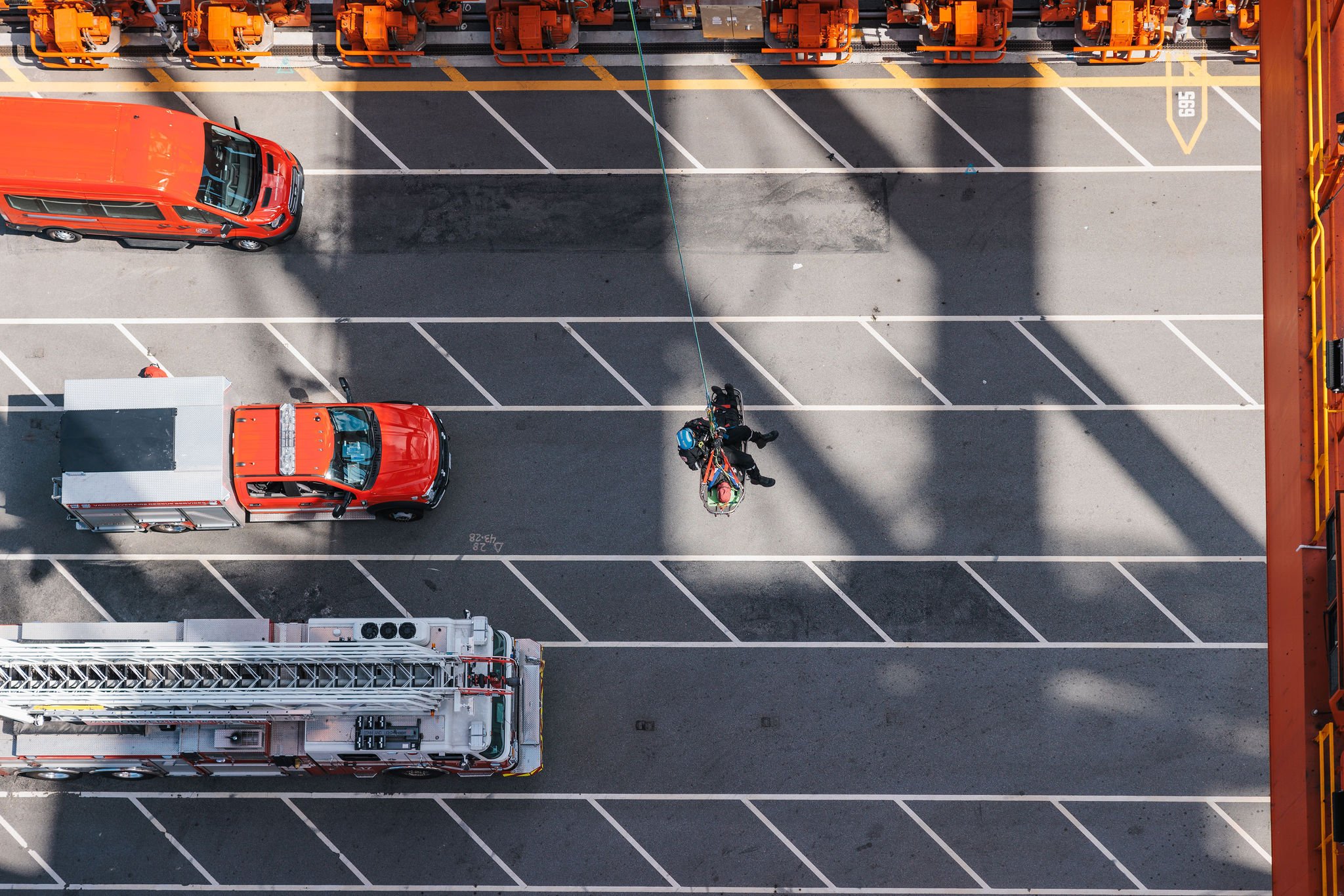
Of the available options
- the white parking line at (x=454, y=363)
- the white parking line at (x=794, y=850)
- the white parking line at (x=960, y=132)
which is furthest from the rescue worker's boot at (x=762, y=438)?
the white parking line at (x=960, y=132)

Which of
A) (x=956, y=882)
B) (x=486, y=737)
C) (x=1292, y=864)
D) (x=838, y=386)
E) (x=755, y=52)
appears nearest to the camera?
(x=1292, y=864)

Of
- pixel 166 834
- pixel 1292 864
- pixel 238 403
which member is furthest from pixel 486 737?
pixel 1292 864

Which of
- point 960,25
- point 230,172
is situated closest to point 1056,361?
point 960,25

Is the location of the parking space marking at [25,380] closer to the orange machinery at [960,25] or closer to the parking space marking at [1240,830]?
the orange machinery at [960,25]

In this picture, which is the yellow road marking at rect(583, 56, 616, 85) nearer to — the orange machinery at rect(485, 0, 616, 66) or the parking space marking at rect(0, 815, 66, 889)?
the orange machinery at rect(485, 0, 616, 66)

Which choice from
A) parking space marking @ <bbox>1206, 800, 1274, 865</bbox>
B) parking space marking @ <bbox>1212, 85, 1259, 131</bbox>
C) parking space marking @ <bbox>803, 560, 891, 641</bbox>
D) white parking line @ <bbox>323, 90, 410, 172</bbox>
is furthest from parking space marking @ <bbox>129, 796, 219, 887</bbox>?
parking space marking @ <bbox>1212, 85, 1259, 131</bbox>

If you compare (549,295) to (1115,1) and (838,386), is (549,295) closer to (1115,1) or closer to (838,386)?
(838,386)
